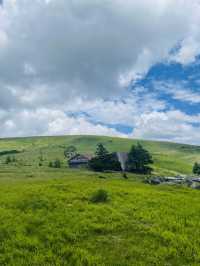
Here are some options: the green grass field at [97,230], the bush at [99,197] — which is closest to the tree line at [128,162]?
the green grass field at [97,230]

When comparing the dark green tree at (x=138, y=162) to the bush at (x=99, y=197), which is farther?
the dark green tree at (x=138, y=162)

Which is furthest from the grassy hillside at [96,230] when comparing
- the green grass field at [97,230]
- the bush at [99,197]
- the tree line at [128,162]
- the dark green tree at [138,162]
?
the dark green tree at [138,162]

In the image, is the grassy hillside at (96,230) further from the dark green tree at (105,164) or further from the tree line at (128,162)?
the tree line at (128,162)

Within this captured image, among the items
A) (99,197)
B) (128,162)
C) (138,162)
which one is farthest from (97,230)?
(138,162)

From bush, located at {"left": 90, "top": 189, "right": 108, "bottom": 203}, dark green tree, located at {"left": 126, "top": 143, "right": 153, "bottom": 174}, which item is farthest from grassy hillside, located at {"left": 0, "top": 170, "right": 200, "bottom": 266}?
dark green tree, located at {"left": 126, "top": 143, "right": 153, "bottom": 174}

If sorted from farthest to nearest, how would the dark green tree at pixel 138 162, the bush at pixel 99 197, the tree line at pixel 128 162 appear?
1. the dark green tree at pixel 138 162
2. the tree line at pixel 128 162
3. the bush at pixel 99 197

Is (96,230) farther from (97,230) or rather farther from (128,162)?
(128,162)

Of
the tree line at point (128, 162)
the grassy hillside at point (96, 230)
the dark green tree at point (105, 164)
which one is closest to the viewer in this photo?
the grassy hillside at point (96, 230)

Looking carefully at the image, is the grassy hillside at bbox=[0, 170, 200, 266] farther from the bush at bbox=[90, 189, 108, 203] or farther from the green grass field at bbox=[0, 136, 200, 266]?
the bush at bbox=[90, 189, 108, 203]

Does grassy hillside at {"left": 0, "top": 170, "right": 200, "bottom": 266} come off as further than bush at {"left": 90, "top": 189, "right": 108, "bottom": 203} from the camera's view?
No

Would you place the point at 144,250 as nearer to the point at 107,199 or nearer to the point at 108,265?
the point at 108,265

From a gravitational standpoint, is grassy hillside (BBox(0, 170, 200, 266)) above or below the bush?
below

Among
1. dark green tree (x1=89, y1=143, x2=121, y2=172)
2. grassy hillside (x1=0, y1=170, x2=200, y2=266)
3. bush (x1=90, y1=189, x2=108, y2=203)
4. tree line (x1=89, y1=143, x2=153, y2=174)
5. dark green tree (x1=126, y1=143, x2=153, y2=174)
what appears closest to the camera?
grassy hillside (x1=0, y1=170, x2=200, y2=266)

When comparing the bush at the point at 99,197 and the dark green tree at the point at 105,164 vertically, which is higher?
the bush at the point at 99,197
